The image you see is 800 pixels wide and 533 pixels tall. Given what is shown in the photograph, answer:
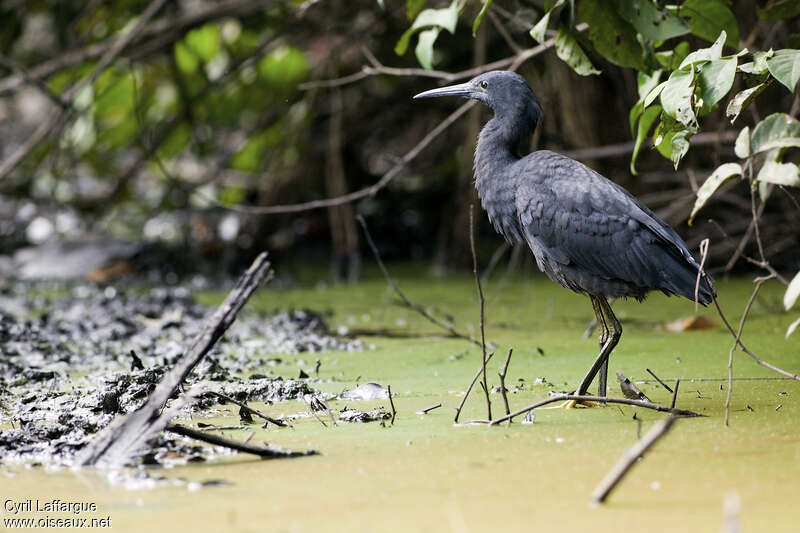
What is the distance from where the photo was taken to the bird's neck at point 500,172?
12.4 feet

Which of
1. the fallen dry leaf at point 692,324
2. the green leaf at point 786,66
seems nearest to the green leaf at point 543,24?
the green leaf at point 786,66

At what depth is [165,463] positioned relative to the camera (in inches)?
102

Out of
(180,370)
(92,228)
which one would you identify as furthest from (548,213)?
(92,228)

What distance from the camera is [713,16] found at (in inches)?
130

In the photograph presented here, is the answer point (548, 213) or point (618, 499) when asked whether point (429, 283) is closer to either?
point (548, 213)

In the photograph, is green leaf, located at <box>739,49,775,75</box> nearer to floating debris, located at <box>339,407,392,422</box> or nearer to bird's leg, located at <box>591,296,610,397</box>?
bird's leg, located at <box>591,296,610,397</box>

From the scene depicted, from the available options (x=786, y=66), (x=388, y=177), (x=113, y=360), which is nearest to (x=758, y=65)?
(x=786, y=66)

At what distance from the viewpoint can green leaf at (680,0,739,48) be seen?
10.8 ft

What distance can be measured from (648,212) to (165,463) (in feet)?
6.43

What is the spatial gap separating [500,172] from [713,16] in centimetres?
94

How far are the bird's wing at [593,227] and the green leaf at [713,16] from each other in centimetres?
63

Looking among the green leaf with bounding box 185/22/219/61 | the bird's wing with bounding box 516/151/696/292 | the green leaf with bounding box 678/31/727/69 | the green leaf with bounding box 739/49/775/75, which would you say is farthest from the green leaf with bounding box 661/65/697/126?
the green leaf with bounding box 185/22/219/61

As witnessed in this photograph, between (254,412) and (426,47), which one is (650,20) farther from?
(254,412)

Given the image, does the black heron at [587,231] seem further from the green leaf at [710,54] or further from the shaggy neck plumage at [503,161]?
the green leaf at [710,54]
